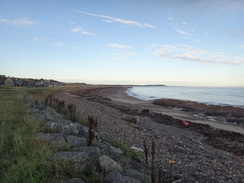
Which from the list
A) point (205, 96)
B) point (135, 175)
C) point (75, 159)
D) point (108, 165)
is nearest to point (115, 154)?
point (135, 175)

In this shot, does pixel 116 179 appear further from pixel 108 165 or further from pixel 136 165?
pixel 136 165

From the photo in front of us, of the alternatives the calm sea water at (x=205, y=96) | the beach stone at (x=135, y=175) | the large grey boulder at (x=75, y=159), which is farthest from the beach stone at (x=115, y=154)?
the calm sea water at (x=205, y=96)

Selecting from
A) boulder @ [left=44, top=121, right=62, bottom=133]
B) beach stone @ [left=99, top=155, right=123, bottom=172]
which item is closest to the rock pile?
beach stone @ [left=99, top=155, right=123, bottom=172]

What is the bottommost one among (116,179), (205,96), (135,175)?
(205,96)

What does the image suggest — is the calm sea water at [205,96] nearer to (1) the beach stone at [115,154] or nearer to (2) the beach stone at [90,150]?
(1) the beach stone at [115,154]

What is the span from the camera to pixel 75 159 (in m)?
3.84

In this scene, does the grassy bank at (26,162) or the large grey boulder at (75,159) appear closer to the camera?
the grassy bank at (26,162)

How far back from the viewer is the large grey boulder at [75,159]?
3715 millimetres

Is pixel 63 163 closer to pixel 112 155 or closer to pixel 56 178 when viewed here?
pixel 56 178

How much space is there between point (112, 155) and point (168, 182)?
1.48 meters

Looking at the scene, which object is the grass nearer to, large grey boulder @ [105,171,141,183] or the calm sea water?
large grey boulder @ [105,171,141,183]

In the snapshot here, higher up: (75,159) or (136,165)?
(75,159)

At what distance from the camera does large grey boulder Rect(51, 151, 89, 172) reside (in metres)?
3.71

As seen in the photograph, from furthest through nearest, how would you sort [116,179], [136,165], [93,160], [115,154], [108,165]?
[115,154]
[136,165]
[93,160]
[108,165]
[116,179]
